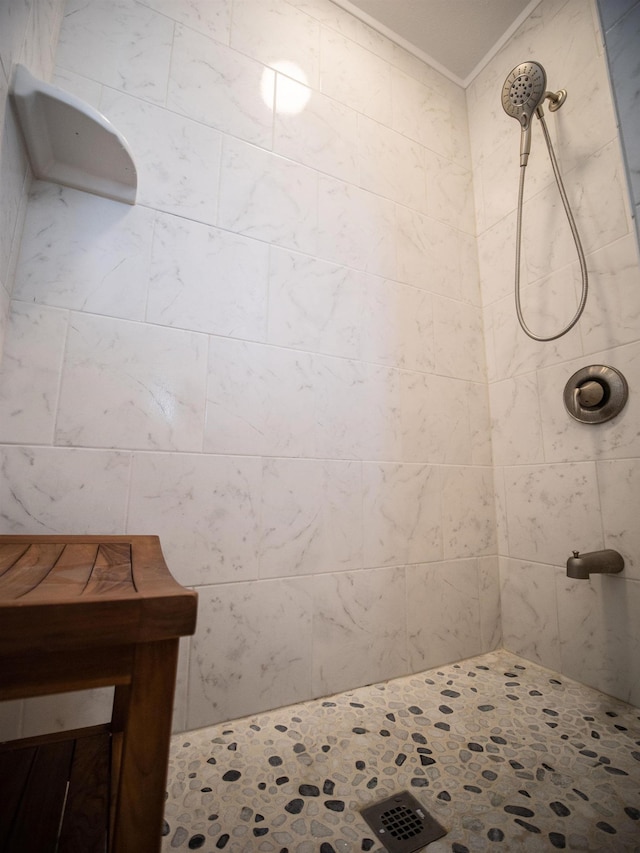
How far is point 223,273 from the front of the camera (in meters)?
1.00

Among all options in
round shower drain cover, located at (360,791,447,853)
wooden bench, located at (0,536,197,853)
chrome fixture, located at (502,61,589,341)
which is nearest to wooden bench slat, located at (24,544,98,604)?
wooden bench, located at (0,536,197,853)

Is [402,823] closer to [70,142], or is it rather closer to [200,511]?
[200,511]

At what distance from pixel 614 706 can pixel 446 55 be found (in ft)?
7.14

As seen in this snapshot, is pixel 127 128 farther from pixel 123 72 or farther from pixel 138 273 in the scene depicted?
pixel 138 273

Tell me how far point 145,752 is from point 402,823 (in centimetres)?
49

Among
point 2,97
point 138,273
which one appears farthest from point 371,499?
point 2,97

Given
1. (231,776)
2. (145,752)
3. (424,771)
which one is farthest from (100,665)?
(424,771)

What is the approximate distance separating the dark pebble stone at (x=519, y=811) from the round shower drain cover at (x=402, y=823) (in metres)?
0.12

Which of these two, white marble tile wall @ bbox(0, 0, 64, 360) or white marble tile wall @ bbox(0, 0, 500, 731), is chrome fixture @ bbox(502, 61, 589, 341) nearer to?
white marble tile wall @ bbox(0, 0, 500, 731)

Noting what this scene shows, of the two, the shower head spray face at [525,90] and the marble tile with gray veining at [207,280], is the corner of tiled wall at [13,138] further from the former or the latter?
the shower head spray face at [525,90]

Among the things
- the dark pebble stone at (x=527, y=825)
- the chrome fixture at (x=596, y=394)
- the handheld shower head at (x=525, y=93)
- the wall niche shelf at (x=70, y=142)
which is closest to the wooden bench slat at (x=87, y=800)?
the dark pebble stone at (x=527, y=825)

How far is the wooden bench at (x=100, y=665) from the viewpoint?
349 millimetres

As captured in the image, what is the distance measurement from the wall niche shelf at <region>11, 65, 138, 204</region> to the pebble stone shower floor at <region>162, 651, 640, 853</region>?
3.93 feet

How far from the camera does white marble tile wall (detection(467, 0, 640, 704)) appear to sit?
990 millimetres
